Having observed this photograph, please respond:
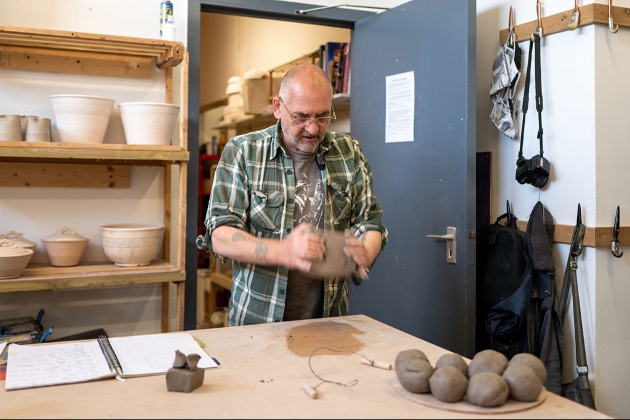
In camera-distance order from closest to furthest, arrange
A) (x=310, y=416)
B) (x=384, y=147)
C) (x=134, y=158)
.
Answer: (x=310, y=416) → (x=134, y=158) → (x=384, y=147)

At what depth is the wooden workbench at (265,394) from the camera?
125 cm

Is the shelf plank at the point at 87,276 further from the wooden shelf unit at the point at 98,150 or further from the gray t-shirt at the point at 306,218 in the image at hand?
the gray t-shirt at the point at 306,218

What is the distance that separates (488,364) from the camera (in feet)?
4.37

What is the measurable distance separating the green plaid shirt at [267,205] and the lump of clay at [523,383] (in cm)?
85

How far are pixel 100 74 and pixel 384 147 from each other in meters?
1.40

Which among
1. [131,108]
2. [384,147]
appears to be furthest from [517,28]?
[131,108]

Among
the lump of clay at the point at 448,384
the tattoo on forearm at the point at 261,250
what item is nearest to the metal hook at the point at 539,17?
the tattoo on forearm at the point at 261,250

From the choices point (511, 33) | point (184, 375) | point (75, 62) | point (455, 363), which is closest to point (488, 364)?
point (455, 363)

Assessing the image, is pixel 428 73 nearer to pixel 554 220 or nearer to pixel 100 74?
pixel 554 220

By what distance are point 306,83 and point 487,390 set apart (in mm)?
1147

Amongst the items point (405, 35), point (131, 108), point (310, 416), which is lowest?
point (310, 416)

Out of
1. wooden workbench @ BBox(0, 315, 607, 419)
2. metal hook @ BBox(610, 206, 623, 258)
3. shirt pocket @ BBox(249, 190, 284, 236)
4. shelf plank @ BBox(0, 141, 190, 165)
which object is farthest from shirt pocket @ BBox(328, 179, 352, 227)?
metal hook @ BBox(610, 206, 623, 258)

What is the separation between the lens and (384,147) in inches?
125

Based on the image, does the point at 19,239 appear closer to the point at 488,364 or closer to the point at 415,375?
the point at 415,375
